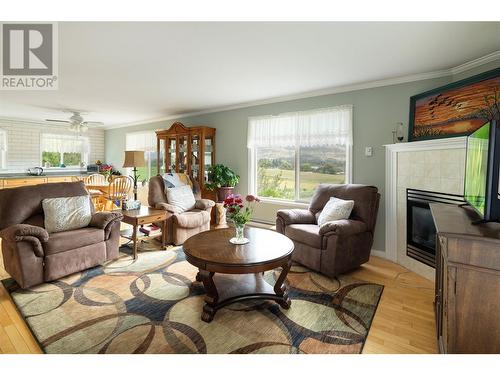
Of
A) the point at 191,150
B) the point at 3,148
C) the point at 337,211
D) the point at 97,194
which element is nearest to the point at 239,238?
the point at 337,211

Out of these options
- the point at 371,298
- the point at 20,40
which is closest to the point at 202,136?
the point at 20,40

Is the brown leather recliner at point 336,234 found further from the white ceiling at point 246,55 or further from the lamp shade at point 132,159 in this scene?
the lamp shade at point 132,159

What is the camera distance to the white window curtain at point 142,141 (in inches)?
271

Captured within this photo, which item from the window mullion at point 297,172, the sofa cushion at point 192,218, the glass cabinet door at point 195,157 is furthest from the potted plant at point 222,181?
the window mullion at point 297,172

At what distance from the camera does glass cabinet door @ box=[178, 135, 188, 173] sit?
5.58m

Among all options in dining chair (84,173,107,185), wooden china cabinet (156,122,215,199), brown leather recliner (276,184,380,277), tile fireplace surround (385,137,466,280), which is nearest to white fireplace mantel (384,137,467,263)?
tile fireplace surround (385,137,466,280)

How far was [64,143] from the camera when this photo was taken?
24.7 feet

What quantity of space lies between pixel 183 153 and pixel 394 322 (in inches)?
185

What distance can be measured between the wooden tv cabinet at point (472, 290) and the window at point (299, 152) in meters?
2.73

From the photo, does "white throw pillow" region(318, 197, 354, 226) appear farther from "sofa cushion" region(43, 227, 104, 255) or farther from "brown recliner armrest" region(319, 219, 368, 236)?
"sofa cushion" region(43, 227, 104, 255)

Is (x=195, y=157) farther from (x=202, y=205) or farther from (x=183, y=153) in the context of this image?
(x=202, y=205)

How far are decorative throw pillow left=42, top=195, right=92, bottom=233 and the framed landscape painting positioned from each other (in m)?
3.94

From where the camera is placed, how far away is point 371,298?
245cm
